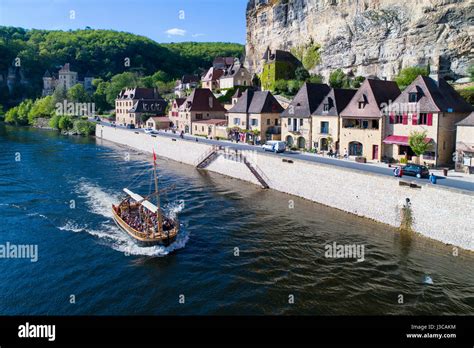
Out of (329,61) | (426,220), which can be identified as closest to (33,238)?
(426,220)

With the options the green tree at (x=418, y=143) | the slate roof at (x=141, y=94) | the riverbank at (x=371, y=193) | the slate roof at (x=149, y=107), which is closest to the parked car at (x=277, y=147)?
the riverbank at (x=371, y=193)

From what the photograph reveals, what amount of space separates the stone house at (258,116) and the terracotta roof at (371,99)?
45.7 feet

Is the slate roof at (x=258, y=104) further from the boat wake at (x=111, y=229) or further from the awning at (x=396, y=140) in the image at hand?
the boat wake at (x=111, y=229)

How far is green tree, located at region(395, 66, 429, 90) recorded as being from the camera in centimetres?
6203

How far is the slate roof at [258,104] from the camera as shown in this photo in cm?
6275

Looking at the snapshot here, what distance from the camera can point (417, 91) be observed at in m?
42.9

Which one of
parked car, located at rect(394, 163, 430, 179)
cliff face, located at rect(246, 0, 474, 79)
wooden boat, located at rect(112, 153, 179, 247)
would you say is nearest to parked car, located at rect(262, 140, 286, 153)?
parked car, located at rect(394, 163, 430, 179)

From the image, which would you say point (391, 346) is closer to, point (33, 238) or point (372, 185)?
point (372, 185)

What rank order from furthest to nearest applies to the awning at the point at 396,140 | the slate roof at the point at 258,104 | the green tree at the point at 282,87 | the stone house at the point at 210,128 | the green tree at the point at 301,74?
the green tree at the point at 301,74 → the green tree at the point at 282,87 → the stone house at the point at 210,128 → the slate roof at the point at 258,104 → the awning at the point at 396,140

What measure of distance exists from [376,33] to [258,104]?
85.6ft

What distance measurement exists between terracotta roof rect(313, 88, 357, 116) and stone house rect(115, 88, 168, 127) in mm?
53816

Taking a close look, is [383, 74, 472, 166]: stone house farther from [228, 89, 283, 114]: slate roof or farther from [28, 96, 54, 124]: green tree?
[28, 96, 54, 124]: green tree

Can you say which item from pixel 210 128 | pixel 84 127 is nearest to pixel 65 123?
pixel 84 127

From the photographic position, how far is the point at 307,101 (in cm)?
5581
